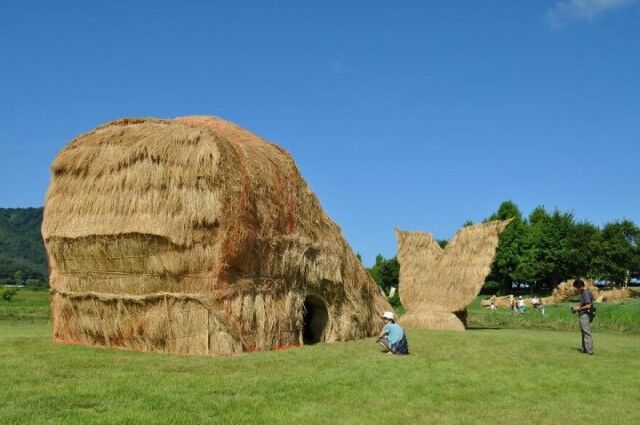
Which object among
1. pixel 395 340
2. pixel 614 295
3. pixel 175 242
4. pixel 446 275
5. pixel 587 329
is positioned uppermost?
pixel 175 242

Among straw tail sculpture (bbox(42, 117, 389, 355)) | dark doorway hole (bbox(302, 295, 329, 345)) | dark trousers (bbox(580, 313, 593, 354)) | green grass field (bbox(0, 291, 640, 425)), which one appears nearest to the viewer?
green grass field (bbox(0, 291, 640, 425))

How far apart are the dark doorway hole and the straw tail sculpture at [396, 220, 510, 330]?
20.0ft

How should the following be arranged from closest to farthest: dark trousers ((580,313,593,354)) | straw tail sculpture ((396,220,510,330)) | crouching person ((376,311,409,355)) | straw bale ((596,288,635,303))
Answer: crouching person ((376,311,409,355)) < dark trousers ((580,313,593,354)) < straw tail sculpture ((396,220,510,330)) < straw bale ((596,288,635,303))

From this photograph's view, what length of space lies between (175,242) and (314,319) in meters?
6.34

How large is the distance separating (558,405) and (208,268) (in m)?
8.12

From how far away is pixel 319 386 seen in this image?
12297 millimetres

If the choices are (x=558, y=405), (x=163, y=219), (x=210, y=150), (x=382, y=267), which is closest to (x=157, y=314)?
(x=163, y=219)

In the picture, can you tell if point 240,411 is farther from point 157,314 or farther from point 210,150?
point 210,150

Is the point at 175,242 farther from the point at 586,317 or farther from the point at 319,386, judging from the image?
the point at 586,317

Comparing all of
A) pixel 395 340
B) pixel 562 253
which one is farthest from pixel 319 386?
pixel 562 253

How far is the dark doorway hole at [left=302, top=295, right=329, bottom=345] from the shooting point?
2040 cm

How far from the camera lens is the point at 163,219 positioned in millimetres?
16188

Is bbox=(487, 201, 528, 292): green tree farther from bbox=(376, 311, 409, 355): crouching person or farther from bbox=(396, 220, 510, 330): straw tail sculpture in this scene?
bbox=(376, 311, 409, 355): crouching person

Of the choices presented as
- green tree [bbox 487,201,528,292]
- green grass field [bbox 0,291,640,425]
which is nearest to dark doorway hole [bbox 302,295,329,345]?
green grass field [bbox 0,291,640,425]
